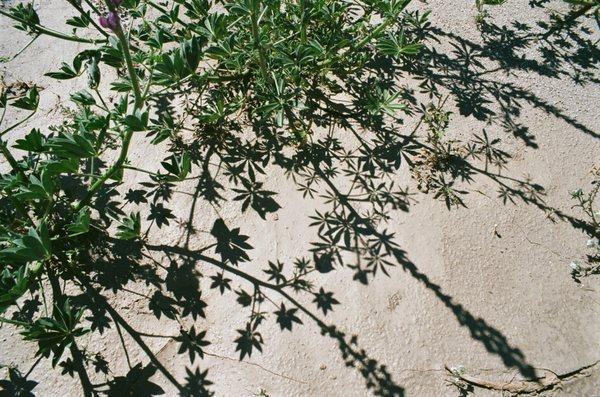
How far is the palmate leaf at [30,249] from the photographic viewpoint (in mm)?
1838

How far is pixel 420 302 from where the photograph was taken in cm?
270

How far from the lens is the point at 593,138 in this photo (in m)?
3.44

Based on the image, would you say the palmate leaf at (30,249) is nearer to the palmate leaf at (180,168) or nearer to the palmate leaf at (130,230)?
the palmate leaf at (130,230)

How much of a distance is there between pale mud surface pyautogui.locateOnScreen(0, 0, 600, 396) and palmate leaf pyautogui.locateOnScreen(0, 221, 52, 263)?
2.72ft

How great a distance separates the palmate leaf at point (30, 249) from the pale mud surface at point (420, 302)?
2.72 feet

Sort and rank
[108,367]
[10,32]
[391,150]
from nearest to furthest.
Result: [108,367], [391,150], [10,32]

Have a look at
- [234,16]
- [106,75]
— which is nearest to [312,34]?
[234,16]

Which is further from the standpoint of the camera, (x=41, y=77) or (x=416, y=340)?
(x=41, y=77)

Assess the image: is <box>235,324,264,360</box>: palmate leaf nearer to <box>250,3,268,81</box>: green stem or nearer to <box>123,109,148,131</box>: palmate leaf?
<box>123,109,148,131</box>: palmate leaf

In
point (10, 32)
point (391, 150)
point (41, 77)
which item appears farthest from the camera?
point (10, 32)

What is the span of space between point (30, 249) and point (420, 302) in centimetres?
214

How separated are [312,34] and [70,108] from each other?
6.55 ft

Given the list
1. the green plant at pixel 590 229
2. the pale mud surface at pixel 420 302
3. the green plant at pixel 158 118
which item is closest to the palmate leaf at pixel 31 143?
the green plant at pixel 158 118

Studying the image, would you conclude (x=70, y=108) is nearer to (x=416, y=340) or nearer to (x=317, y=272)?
(x=317, y=272)
